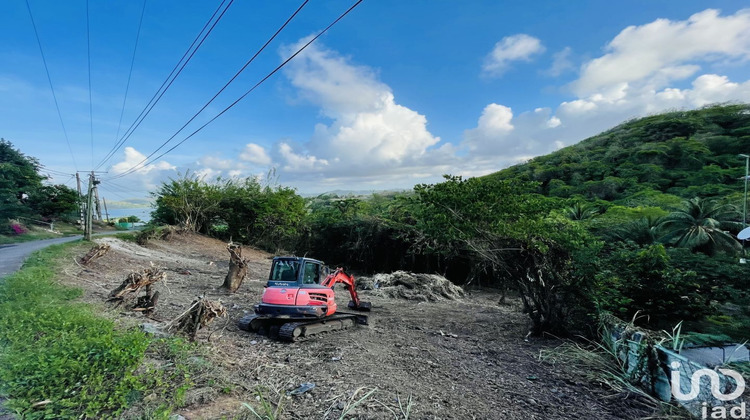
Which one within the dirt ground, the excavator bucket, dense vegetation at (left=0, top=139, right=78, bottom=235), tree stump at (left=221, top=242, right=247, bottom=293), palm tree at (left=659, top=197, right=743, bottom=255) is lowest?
the excavator bucket

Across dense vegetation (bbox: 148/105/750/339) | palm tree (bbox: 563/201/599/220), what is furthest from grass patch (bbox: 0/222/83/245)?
palm tree (bbox: 563/201/599/220)

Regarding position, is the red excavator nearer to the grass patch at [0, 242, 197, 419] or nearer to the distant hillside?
the grass patch at [0, 242, 197, 419]

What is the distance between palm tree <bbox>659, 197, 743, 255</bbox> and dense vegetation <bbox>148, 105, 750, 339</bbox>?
0.05 metres

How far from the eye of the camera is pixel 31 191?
28391 mm

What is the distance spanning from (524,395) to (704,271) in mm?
4693

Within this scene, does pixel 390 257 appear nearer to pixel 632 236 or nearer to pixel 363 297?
pixel 363 297

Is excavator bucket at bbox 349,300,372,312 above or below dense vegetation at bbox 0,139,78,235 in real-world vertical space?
below

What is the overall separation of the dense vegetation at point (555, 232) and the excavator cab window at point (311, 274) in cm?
269

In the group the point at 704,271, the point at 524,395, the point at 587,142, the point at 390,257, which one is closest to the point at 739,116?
the point at 587,142

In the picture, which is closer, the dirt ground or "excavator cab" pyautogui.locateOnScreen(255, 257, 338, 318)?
the dirt ground

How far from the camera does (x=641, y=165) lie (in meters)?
34.2

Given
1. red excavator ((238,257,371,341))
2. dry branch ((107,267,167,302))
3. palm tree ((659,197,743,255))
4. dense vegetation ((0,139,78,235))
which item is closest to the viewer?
red excavator ((238,257,371,341))

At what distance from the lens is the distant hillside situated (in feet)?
93.7

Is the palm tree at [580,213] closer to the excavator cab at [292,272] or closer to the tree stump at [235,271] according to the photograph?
the excavator cab at [292,272]
